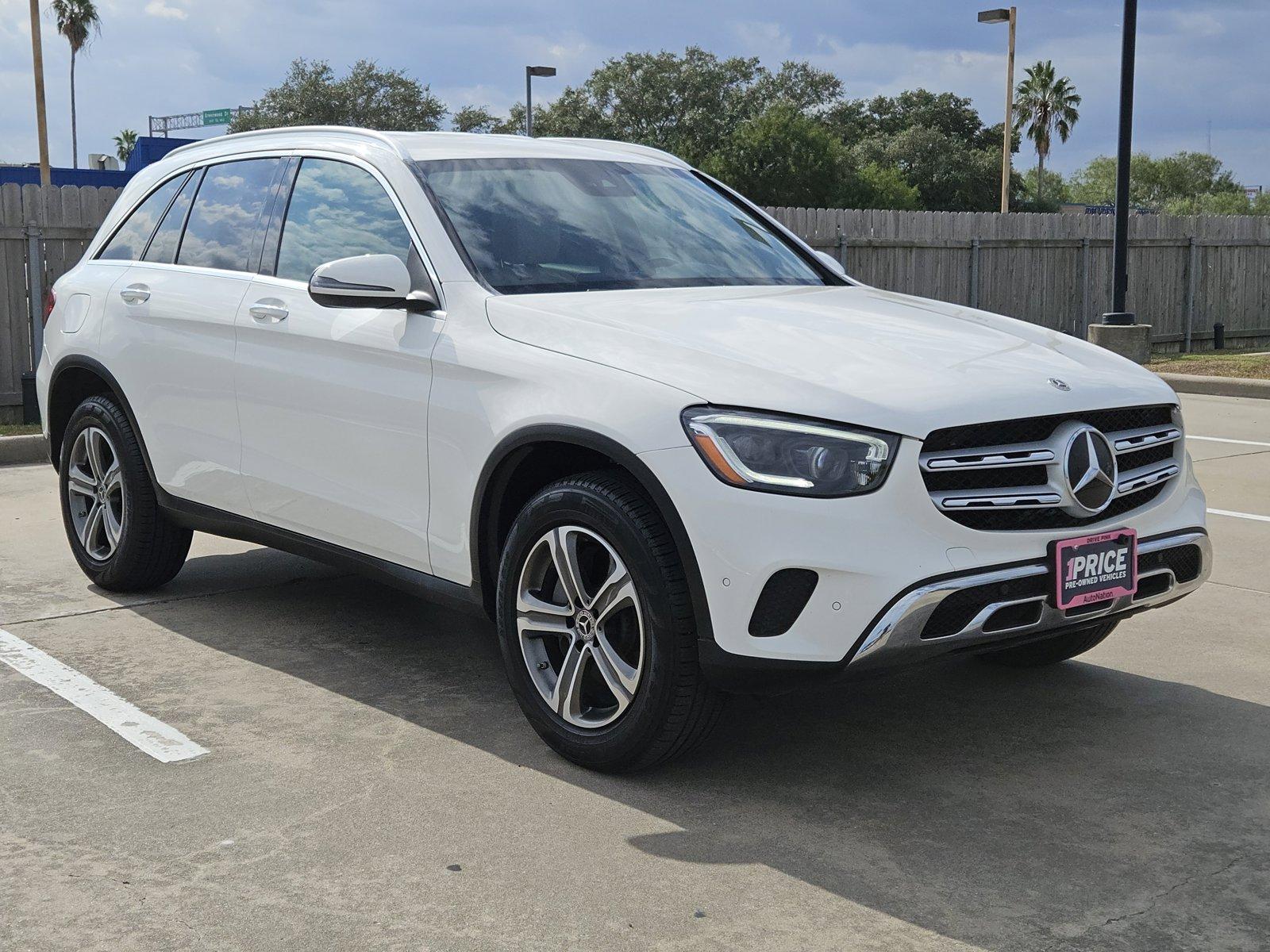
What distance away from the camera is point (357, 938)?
322 cm

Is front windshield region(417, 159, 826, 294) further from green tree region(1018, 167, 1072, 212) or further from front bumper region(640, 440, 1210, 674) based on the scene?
green tree region(1018, 167, 1072, 212)

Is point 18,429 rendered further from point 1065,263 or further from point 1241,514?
point 1065,263

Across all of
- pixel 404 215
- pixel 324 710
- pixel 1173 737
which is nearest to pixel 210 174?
pixel 404 215

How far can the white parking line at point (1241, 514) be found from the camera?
816cm

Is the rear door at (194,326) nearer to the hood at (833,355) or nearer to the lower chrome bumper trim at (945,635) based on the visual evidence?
the hood at (833,355)

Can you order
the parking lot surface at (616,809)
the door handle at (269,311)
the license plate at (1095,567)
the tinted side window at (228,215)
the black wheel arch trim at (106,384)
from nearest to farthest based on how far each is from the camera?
the parking lot surface at (616,809)
the license plate at (1095,567)
the door handle at (269,311)
the tinted side window at (228,215)
the black wheel arch trim at (106,384)

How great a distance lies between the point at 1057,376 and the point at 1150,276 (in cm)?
1902

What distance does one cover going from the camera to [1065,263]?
21516 mm

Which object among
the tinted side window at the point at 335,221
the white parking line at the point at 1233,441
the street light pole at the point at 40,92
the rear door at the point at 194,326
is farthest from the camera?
the street light pole at the point at 40,92

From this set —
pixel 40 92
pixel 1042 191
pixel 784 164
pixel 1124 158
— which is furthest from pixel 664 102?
pixel 1124 158

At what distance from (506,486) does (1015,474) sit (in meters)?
1.46

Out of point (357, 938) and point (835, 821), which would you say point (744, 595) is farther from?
point (357, 938)

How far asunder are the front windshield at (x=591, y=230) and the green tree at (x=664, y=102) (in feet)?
238

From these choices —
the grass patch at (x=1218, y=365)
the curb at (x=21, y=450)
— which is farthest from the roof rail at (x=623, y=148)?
the grass patch at (x=1218, y=365)
